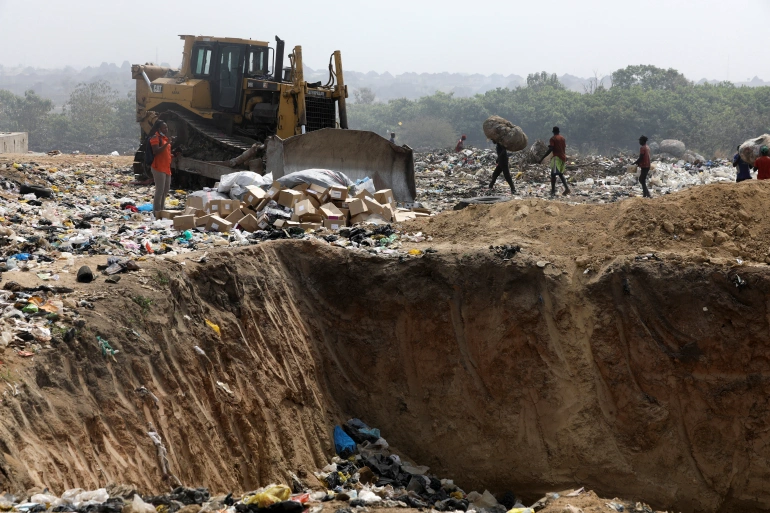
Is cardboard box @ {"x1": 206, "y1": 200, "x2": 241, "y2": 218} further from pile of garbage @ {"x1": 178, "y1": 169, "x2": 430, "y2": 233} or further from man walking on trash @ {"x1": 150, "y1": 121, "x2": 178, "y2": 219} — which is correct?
man walking on trash @ {"x1": 150, "y1": 121, "x2": 178, "y2": 219}

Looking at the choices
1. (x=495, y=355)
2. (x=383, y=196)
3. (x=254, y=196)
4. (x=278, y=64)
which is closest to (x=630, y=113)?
(x=278, y=64)

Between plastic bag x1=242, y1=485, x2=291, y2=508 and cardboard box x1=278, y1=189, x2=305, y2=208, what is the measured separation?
17.9 ft

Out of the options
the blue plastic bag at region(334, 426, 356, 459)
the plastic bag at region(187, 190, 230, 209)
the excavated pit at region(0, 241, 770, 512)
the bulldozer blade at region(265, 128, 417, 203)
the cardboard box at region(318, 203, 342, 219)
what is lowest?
the blue plastic bag at region(334, 426, 356, 459)

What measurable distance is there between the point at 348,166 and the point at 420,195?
2497mm

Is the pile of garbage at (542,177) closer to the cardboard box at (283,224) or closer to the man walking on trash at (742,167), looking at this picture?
the man walking on trash at (742,167)

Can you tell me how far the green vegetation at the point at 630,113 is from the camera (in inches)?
1341

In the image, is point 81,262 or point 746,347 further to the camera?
point 746,347

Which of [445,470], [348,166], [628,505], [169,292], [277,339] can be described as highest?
[348,166]

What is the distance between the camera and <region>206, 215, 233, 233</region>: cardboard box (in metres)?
8.83

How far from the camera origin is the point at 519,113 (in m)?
43.3

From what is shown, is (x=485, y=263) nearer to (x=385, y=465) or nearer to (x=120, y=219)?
(x=385, y=465)

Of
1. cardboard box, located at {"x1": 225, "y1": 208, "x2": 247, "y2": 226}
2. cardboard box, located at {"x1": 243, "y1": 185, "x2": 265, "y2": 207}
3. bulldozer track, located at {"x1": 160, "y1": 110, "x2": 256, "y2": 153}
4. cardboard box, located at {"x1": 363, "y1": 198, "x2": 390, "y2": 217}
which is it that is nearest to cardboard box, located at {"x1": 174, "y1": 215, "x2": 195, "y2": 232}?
cardboard box, located at {"x1": 225, "y1": 208, "x2": 247, "y2": 226}

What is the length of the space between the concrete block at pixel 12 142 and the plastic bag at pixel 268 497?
19591mm

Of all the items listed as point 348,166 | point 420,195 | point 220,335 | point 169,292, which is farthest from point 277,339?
point 420,195
